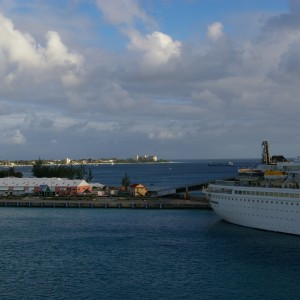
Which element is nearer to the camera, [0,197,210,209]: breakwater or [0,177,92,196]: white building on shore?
[0,197,210,209]: breakwater

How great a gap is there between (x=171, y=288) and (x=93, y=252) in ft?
36.6

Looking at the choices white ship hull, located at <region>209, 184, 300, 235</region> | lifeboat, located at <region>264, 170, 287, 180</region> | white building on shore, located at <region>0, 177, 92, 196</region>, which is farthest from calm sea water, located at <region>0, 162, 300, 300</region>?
white building on shore, located at <region>0, 177, 92, 196</region>

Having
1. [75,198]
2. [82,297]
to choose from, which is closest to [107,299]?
[82,297]

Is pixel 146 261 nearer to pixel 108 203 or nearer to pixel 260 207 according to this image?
pixel 260 207

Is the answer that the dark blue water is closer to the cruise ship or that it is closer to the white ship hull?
the white ship hull

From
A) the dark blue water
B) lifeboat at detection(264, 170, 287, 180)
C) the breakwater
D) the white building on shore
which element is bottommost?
the dark blue water

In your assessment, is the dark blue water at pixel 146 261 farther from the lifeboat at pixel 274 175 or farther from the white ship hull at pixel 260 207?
the lifeboat at pixel 274 175

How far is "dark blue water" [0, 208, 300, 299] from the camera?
99.9ft

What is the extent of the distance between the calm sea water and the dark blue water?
0.05 m

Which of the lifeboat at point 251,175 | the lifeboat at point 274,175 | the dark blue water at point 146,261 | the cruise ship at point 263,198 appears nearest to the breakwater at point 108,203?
the dark blue water at point 146,261

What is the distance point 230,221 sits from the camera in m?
53.9

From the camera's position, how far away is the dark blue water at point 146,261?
3044 centimetres

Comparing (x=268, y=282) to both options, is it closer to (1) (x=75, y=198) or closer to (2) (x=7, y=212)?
(2) (x=7, y=212)

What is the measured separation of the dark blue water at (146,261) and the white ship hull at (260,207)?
1005 millimetres
